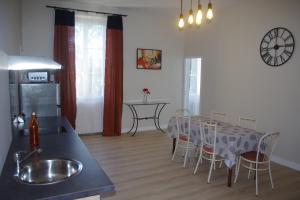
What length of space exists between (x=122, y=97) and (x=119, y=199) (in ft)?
10.7

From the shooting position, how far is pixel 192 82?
709 cm

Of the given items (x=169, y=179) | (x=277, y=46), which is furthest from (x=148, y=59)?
(x=169, y=179)

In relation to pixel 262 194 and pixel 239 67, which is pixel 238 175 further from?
pixel 239 67

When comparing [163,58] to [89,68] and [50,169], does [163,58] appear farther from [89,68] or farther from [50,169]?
[50,169]

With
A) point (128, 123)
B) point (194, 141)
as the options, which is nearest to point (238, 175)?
point (194, 141)

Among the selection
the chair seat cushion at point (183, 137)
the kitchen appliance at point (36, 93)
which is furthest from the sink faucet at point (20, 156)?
the chair seat cushion at point (183, 137)

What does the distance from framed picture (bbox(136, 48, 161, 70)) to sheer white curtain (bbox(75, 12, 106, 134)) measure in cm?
95

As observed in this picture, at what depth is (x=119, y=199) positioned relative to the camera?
9.82 feet

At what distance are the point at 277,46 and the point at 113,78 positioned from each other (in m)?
3.50

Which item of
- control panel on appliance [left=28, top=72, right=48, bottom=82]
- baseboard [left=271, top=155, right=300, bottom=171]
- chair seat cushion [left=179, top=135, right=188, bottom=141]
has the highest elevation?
control panel on appliance [left=28, top=72, right=48, bottom=82]

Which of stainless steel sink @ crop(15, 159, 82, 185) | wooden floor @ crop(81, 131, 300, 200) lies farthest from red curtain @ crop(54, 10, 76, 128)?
stainless steel sink @ crop(15, 159, 82, 185)

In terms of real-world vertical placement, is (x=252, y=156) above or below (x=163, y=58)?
below

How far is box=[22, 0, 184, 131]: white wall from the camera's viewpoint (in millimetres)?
5082

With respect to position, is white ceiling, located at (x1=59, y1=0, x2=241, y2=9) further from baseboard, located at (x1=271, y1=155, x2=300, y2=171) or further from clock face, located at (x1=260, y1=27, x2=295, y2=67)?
baseboard, located at (x1=271, y1=155, x2=300, y2=171)
